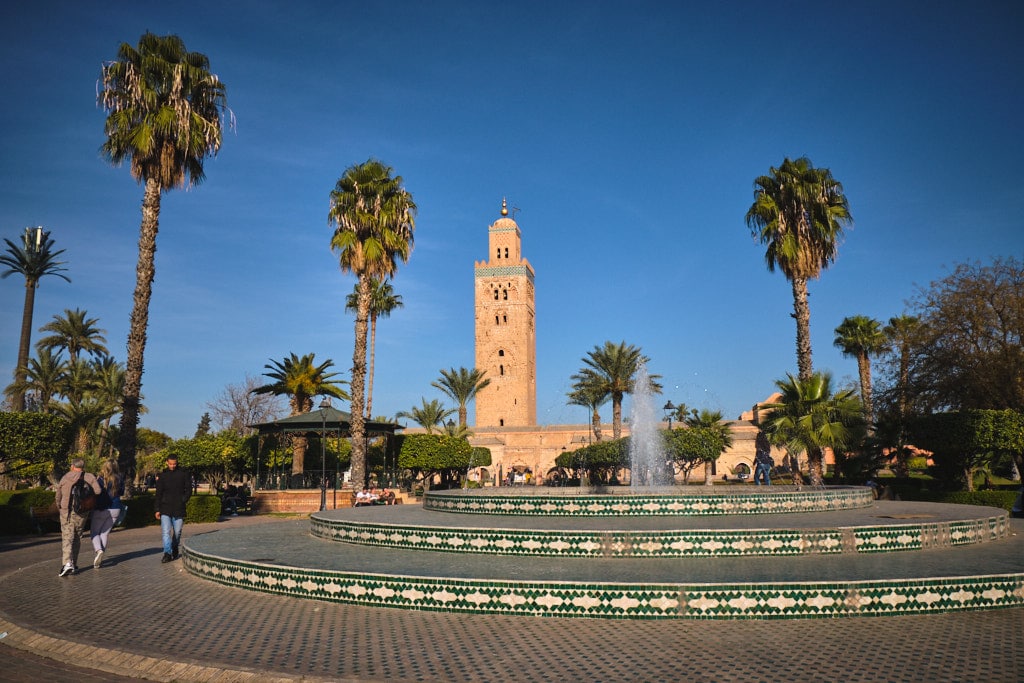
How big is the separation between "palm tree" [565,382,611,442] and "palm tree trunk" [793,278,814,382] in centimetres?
1979

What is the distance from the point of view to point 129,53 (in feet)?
63.6

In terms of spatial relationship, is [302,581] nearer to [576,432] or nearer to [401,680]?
[401,680]


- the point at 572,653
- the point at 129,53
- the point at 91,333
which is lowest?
the point at 572,653

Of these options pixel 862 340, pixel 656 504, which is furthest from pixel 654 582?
pixel 862 340

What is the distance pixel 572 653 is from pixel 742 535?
154 inches

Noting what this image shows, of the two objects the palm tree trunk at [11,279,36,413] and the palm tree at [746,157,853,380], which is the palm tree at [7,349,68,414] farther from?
the palm tree at [746,157,853,380]

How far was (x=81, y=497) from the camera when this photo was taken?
8.45m

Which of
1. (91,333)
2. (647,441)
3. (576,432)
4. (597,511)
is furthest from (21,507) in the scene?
(576,432)

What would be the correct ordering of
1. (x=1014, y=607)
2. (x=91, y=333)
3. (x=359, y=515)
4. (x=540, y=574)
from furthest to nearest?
(x=91, y=333) → (x=359, y=515) → (x=540, y=574) → (x=1014, y=607)

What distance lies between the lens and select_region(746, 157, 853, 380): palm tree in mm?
24531

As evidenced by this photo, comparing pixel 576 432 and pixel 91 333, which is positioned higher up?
pixel 91 333

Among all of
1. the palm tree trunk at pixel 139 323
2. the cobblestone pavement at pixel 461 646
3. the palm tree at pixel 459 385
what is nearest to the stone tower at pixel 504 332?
the palm tree at pixel 459 385

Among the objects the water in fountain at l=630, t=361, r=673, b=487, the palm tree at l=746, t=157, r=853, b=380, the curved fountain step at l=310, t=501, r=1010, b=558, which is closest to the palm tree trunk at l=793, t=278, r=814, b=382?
the palm tree at l=746, t=157, r=853, b=380

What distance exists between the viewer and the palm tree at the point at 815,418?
21.9 m
